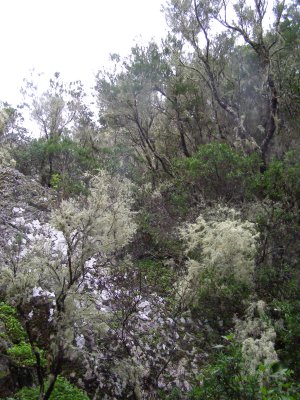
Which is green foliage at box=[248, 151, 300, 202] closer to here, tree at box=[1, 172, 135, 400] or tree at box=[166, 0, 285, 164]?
tree at box=[166, 0, 285, 164]

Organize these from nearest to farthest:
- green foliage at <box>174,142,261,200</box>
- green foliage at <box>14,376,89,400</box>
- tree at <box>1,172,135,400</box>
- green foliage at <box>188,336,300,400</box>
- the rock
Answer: green foliage at <box>188,336,300,400</box> < tree at <box>1,172,135,400</box> < green foliage at <box>14,376,89,400</box> < the rock < green foliage at <box>174,142,261,200</box>

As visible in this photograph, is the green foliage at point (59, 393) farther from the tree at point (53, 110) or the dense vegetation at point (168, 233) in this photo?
the tree at point (53, 110)

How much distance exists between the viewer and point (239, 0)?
13648mm

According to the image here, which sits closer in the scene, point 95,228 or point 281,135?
point 95,228

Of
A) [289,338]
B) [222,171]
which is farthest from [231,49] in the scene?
[289,338]

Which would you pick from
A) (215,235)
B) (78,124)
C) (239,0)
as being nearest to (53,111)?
(78,124)

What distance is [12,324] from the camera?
21.9 feet

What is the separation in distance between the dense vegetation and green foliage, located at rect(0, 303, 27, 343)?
0.02 m

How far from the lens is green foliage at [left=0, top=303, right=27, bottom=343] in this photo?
6.54 meters

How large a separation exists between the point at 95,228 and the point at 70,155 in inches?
353

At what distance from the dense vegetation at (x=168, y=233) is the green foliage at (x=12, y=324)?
0.02 metres

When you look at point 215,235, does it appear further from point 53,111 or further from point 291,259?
point 53,111

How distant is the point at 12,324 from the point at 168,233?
5466 millimetres

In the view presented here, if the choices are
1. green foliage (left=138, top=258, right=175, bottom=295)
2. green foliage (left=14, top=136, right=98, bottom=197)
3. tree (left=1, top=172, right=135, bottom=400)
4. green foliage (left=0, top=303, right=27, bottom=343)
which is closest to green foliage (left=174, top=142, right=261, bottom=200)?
green foliage (left=138, top=258, right=175, bottom=295)
